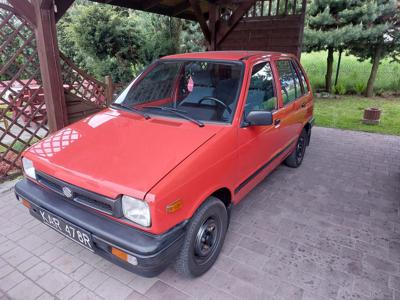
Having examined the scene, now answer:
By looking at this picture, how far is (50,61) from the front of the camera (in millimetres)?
3971

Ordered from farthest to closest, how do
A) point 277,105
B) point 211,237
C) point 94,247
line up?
1. point 277,105
2. point 211,237
3. point 94,247

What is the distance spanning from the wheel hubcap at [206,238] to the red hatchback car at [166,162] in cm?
1

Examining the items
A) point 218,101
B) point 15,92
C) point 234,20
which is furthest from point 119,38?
point 218,101

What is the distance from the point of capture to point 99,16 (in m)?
9.82

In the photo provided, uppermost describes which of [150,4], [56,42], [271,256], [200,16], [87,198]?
[150,4]

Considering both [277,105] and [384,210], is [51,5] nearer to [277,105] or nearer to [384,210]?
[277,105]

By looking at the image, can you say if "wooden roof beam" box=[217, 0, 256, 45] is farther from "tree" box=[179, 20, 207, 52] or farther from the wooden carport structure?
"tree" box=[179, 20, 207, 52]

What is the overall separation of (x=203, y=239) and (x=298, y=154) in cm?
282

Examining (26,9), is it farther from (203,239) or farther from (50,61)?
(203,239)

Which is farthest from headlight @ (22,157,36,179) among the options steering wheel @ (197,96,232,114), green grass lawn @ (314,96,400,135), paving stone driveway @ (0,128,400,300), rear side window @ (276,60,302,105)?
green grass lawn @ (314,96,400,135)

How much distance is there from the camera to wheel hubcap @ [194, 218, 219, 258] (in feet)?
7.36

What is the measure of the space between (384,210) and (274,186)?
1.33 metres

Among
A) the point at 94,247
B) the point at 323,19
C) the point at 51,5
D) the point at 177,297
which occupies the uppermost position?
the point at 323,19

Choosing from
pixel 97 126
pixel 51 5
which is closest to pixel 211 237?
pixel 97 126
